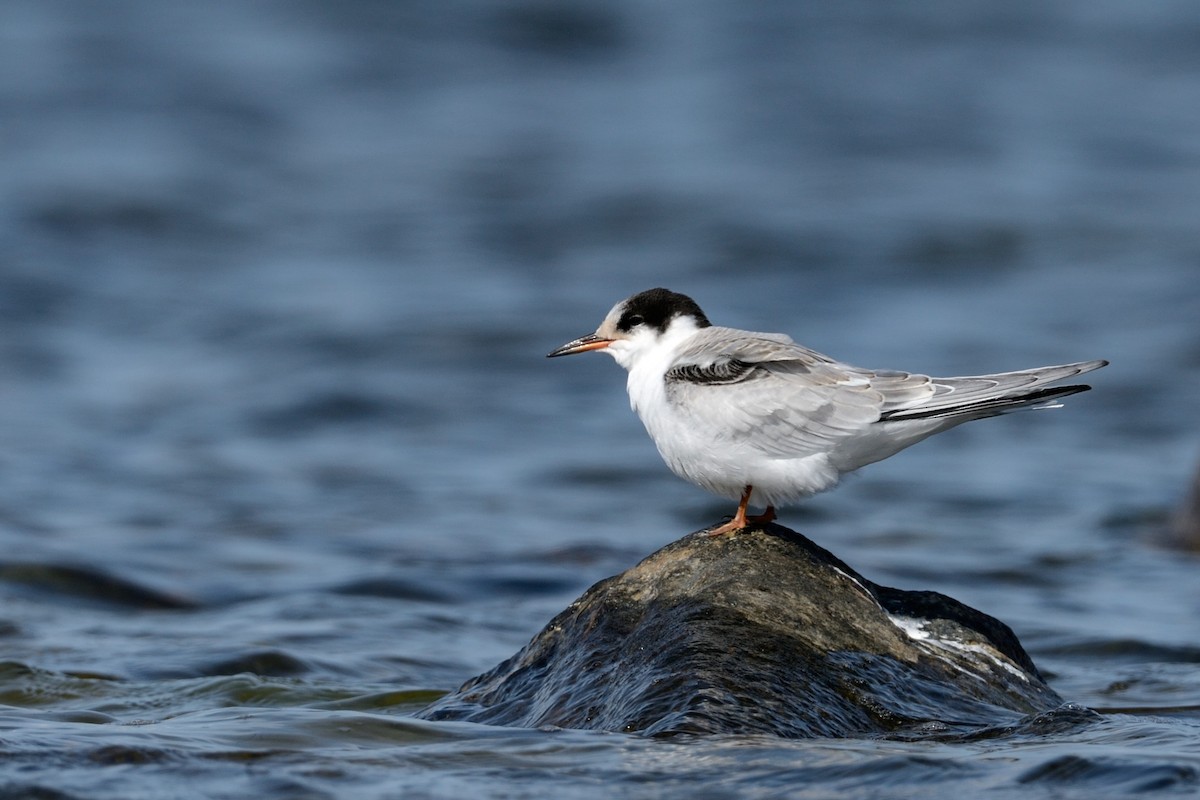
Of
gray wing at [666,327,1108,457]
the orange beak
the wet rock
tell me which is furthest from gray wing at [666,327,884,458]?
the wet rock

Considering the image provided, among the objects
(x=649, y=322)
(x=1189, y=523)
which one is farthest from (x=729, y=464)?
(x=1189, y=523)

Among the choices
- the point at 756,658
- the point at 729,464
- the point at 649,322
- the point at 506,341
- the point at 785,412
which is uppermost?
the point at 506,341

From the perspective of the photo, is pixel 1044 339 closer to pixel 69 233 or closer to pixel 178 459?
pixel 178 459

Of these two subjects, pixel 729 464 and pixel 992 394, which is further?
pixel 729 464

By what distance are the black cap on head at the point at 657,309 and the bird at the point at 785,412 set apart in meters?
0.45

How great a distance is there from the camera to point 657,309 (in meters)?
6.56

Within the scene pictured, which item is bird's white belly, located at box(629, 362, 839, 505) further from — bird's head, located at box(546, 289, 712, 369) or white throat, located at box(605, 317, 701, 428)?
bird's head, located at box(546, 289, 712, 369)

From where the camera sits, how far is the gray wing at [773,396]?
224 inches

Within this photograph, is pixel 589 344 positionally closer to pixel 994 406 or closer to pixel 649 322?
pixel 649 322

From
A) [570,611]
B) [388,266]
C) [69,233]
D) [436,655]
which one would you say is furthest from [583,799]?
[69,233]

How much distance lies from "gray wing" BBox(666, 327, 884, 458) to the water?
120 centimetres

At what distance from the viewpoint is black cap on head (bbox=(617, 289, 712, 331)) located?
6.55 meters

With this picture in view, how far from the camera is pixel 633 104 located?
70.3 ft

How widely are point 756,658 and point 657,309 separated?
184 cm
